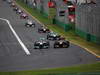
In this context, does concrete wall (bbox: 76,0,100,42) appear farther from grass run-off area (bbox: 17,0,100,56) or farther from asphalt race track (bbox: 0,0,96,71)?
asphalt race track (bbox: 0,0,96,71)

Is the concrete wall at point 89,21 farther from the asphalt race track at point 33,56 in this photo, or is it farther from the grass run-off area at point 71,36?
the asphalt race track at point 33,56

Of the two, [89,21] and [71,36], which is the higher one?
[89,21]

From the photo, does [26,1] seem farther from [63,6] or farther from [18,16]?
[63,6]

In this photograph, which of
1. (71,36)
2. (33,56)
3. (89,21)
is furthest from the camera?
(71,36)

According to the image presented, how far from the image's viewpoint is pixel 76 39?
69.9 m

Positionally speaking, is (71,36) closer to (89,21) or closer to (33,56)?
(89,21)

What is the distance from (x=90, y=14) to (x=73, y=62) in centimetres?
2097

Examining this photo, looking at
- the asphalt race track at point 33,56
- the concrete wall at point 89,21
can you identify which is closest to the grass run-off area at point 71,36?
the concrete wall at point 89,21

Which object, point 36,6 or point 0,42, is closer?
point 0,42

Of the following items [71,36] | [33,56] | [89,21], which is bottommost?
[71,36]

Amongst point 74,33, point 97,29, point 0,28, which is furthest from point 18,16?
point 97,29

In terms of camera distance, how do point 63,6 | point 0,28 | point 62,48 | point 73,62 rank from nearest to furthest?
point 73,62
point 62,48
point 63,6
point 0,28

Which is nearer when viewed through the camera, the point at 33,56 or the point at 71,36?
the point at 33,56

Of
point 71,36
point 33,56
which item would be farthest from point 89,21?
point 33,56
